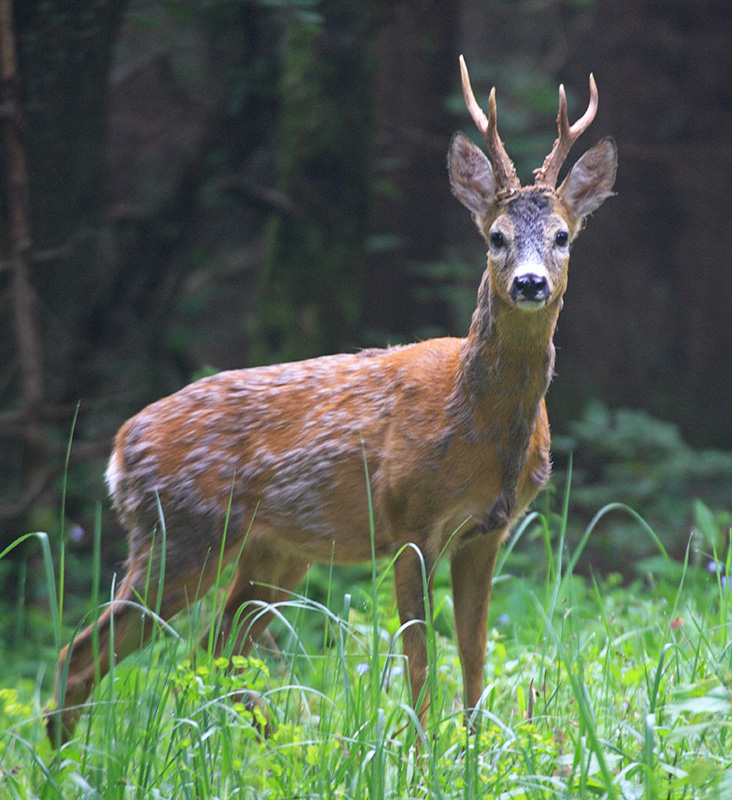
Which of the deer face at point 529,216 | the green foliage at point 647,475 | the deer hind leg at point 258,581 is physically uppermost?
the deer face at point 529,216

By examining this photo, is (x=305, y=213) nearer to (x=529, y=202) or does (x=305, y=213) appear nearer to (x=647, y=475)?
(x=647, y=475)

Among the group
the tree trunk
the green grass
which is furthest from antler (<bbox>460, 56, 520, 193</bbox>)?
the tree trunk

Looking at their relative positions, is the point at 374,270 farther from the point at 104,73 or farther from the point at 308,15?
the point at 308,15

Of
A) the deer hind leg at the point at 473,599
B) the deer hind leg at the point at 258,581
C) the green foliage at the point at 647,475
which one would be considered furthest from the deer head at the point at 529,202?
the green foliage at the point at 647,475

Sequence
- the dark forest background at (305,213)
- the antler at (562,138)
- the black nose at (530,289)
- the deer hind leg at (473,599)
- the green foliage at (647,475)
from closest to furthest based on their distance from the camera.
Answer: the black nose at (530,289), the antler at (562,138), the deer hind leg at (473,599), the dark forest background at (305,213), the green foliage at (647,475)

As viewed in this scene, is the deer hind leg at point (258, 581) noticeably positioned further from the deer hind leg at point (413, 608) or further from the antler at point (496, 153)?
the antler at point (496, 153)

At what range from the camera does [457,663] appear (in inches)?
155

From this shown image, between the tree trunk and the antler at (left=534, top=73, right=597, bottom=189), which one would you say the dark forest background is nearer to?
the tree trunk

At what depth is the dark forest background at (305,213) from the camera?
570 cm

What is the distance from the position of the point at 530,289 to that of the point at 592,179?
28.7 inches

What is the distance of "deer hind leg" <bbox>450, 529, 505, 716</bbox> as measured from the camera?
3.51 m

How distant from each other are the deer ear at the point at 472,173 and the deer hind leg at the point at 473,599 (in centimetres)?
119

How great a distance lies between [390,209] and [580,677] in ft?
22.1

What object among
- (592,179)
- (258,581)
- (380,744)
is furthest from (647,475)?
(380,744)
